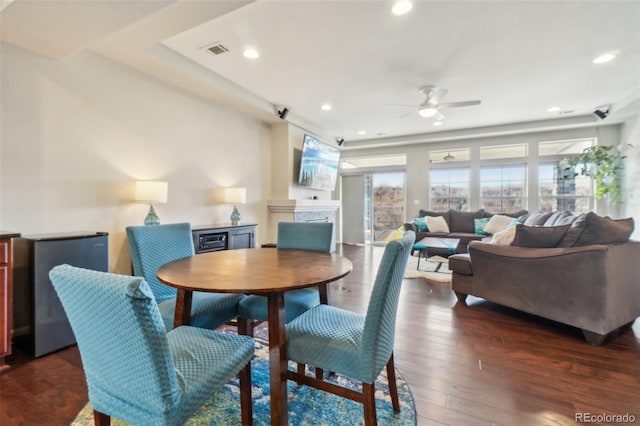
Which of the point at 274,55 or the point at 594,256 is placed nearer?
the point at 594,256

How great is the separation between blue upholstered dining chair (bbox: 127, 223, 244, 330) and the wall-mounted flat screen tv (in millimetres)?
3659

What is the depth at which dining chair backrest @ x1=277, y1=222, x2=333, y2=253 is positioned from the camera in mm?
2358

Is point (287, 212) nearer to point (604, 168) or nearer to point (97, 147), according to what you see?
point (97, 147)

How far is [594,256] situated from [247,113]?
4.64 meters

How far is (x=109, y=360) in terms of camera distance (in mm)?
991

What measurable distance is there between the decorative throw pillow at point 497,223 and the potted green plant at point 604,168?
1.55 metres

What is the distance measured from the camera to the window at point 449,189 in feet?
22.9

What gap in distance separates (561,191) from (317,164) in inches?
206

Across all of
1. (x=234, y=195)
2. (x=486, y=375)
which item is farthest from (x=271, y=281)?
(x=234, y=195)

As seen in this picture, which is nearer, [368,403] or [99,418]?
[99,418]

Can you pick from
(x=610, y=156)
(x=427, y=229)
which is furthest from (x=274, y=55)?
(x=610, y=156)

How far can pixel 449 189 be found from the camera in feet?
23.4

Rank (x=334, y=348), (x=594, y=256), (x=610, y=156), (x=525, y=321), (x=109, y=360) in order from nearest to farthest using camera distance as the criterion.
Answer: (x=109, y=360), (x=334, y=348), (x=594, y=256), (x=525, y=321), (x=610, y=156)

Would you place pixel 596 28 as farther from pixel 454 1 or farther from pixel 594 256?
pixel 594 256
